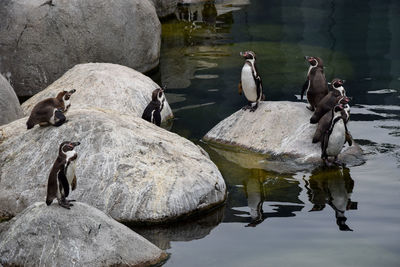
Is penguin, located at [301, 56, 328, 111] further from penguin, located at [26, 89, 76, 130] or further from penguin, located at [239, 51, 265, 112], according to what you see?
penguin, located at [26, 89, 76, 130]

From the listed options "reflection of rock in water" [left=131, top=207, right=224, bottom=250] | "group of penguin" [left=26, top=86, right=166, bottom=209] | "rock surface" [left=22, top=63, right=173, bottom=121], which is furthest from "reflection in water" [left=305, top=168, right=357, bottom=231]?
"rock surface" [left=22, top=63, right=173, bottom=121]

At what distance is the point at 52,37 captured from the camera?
47.6 feet

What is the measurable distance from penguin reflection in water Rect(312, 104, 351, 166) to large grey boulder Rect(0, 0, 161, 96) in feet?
18.6

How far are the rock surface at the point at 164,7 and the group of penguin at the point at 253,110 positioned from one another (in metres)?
9.30

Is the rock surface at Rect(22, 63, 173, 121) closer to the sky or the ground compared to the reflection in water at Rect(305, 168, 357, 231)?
closer to the sky

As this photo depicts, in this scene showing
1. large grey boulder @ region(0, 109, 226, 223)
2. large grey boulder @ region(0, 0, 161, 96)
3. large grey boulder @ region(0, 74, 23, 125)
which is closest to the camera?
large grey boulder @ region(0, 109, 226, 223)

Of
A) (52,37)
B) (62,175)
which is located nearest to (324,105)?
(62,175)

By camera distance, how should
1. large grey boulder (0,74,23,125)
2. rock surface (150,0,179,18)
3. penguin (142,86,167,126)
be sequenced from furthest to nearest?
rock surface (150,0,179,18) < penguin (142,86,167,126) < large grey boulder (0,74,23,125)

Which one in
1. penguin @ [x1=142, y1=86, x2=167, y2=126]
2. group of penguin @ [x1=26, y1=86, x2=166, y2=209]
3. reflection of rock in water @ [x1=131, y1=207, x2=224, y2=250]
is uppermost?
group of penguin @ [x1=26, y1=86, x2=166, y2=209]

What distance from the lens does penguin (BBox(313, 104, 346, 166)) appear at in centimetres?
1046

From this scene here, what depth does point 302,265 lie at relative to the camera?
796 centimetres

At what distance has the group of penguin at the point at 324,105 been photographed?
10477 mm

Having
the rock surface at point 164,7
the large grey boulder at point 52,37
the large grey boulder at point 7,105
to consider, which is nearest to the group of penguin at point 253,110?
the large grey boulder at point 7,105

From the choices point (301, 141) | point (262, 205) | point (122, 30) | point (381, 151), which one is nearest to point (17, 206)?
point (262, 205)
